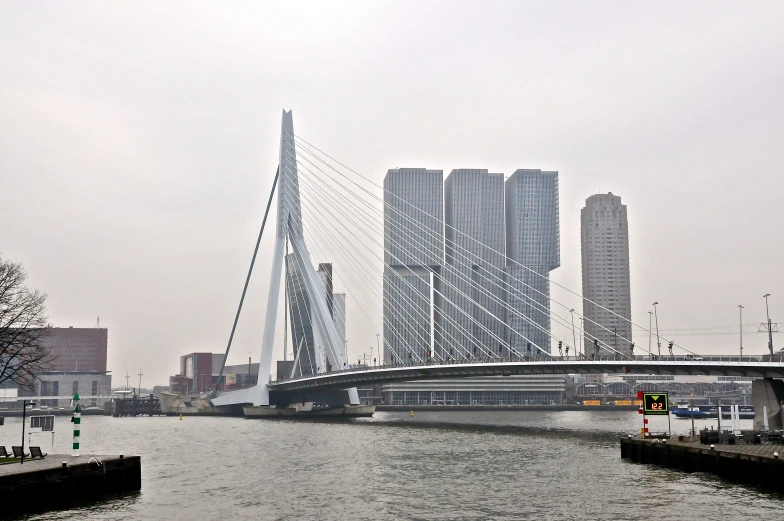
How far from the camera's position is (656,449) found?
137 feet

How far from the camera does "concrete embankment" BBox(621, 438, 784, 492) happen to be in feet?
107

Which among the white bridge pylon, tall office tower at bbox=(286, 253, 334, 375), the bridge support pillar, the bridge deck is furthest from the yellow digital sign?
tall office tower at bbox=(286, 253, 334, 375)

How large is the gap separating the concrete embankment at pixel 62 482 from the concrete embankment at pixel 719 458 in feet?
78.9

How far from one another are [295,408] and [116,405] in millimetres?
56547

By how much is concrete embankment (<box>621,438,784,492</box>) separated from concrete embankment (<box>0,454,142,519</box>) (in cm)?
2405

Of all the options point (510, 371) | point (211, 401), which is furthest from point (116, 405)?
point (510, 371)

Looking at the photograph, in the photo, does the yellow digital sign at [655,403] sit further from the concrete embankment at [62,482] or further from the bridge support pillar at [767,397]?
the concrete embankment at [62,482]

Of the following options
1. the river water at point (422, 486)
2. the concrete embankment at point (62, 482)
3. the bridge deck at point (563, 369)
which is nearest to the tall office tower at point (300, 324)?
the bridge deck at point (563, 369)

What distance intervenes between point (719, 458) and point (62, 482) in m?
26.2

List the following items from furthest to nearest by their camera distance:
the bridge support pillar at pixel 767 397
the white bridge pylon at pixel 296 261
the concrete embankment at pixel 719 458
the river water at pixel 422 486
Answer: the white bridge pylon at pixel 296 261 → the bridge support pillar at pixel 767 397 → the concrete embankment at pixel 719 458 → the river water at pixel 422 486

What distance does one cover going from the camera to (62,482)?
94.8 ft

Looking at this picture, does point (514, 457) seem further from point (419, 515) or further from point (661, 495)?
point (419, 515)

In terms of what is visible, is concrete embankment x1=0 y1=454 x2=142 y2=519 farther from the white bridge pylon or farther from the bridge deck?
the white bridge pylon

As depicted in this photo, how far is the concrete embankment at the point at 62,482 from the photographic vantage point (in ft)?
87.4
